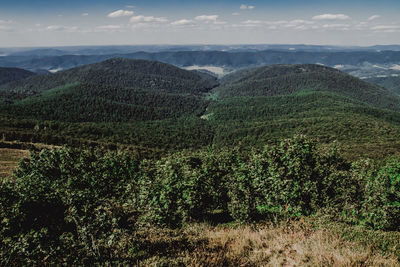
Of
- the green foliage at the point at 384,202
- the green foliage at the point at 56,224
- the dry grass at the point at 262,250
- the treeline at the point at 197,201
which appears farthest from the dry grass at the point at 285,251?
the green foliage at the point at 384,202

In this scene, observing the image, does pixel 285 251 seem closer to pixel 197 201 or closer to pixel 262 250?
pixel 262 250

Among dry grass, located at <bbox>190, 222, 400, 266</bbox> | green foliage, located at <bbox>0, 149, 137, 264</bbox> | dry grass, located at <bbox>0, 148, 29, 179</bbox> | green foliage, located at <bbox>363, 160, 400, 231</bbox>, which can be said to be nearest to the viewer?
dry grass, located at <bbox>190, 222, 400, 266</bbox>

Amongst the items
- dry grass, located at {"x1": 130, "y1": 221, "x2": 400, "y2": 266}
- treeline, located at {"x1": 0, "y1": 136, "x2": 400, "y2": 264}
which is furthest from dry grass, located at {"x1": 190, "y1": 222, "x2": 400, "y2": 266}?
treeline, located at {"x1": 0, "y1": 136, "x2": 400, "y2": 264}

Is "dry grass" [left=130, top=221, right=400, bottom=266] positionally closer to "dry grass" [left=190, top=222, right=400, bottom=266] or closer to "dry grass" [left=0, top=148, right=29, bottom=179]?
"dry grass" [left=190, top=222, right=400, bottom=266]

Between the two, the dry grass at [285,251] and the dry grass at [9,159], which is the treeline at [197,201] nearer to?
the dry grass at [285,251]

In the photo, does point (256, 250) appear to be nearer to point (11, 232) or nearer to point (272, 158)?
point (11, 232)

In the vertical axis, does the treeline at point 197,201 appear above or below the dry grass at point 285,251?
below

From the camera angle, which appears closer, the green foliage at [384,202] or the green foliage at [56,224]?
the green foliage at [56,224]

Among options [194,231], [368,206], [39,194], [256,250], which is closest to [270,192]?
[368,206]
